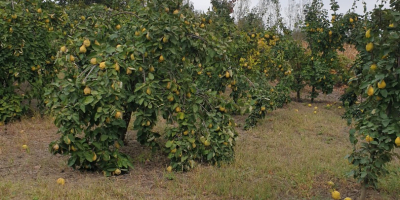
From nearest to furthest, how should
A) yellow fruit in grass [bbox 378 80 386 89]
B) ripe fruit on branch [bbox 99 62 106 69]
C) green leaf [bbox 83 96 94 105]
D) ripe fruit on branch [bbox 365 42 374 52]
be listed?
1. yellow fruit in grass [bbox 378 80 386 89]
2. ripe fruit on branch [bbox 365 42 374 52]
3. green leaf [bbox 83 96 94 105]
4. ripe fruit on branch [bbox 99 62 106 69]

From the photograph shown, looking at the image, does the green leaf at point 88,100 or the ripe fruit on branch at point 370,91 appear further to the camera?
the green leaf at point 88,100

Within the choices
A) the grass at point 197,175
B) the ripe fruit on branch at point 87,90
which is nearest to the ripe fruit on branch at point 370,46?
the grass at point 197,175

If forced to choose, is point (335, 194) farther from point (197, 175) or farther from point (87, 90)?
point (87, 90)

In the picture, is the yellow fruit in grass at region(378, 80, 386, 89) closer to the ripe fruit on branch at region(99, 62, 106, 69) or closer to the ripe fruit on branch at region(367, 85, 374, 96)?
the ripe fruit on branch at region(367, 85, 374, 96)

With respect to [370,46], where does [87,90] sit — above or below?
below

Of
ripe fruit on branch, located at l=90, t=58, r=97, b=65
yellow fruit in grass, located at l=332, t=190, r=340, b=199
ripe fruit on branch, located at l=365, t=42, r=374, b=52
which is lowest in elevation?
yellow fruit in grass, located at l=332, t=190, r=340, b=199

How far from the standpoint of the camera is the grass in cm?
371

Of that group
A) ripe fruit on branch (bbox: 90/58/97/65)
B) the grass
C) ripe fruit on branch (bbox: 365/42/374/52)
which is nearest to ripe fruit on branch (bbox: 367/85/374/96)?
ripe fruit on branch (bbox: 365/42/374/52)

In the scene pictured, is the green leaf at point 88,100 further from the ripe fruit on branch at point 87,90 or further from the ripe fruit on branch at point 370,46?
the ripe fruit on branch at point 370,46

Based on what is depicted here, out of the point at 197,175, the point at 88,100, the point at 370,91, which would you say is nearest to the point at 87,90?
the point at 88,100

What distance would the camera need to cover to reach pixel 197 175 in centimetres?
420

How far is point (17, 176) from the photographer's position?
4078 millimetres

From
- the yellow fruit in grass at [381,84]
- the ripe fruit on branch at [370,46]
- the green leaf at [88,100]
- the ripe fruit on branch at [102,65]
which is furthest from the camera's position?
the ripe fruit on branch at [102,65]

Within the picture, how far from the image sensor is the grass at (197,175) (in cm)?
371
